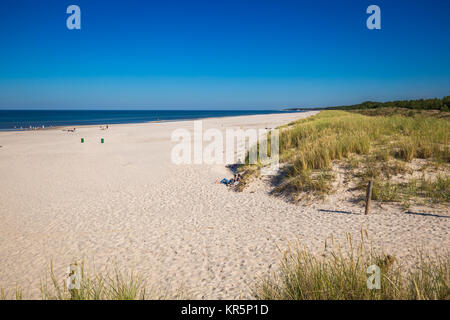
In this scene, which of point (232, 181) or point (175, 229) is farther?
point (232, 181)

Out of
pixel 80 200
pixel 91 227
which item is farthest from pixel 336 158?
pixel 80 200

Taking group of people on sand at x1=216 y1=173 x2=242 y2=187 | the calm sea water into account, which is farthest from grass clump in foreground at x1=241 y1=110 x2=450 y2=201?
the calm sea water

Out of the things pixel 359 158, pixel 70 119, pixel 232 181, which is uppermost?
pixel 70 119

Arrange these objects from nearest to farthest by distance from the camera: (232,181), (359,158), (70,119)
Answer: (359,158) < (232,181) < (70,119)

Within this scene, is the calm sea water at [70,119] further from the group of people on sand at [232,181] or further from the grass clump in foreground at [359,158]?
the grass clump in foreground at [359,158]

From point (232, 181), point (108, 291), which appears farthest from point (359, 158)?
point (108, 291)

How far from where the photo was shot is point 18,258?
4434mm

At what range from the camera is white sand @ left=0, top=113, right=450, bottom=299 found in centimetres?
393

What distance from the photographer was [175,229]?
17.8ft

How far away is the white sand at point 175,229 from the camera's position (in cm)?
393

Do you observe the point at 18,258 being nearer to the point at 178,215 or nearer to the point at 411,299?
the point at 178,215

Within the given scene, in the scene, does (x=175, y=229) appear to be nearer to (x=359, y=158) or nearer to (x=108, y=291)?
(x=108, y=291)

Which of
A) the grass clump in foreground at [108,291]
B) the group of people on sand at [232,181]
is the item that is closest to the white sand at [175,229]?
the grass clump in foreground at [108,291]

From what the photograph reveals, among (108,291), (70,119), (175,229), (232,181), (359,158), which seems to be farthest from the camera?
(70,119)
